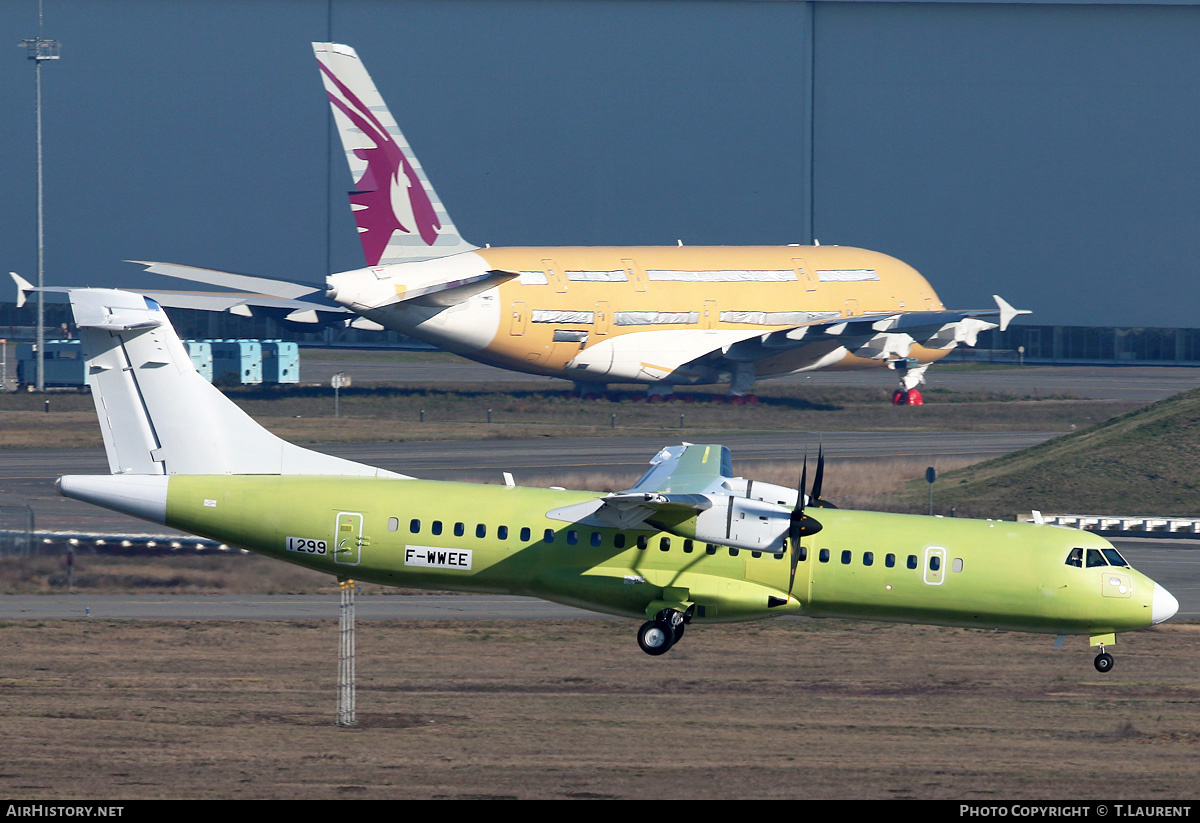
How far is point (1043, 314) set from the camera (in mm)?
107125

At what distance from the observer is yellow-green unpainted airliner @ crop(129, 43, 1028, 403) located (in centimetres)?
6644

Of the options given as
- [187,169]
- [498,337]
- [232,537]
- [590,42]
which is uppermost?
[590,42]

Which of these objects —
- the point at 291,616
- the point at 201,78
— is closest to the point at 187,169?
the point at 201,78

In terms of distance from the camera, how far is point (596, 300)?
7094cm

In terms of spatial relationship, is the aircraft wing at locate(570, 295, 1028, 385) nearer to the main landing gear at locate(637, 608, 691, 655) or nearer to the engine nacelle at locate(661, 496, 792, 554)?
the main landing gear at locate(637, 608, 691, 655)

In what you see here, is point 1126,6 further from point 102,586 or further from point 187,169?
point 102,586

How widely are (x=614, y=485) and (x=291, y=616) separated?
1505 centimetres

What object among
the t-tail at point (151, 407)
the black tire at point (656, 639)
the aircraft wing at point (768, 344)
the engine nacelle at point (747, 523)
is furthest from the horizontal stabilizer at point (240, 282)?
the engine nacelle at point (747, 523)

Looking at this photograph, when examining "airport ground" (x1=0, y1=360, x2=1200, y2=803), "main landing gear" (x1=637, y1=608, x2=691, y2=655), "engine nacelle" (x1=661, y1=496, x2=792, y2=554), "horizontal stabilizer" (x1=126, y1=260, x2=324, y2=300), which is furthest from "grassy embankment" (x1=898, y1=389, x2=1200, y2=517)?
"horizontal stabilizer" (x1=126, y1=260, x2=324, y2=300)

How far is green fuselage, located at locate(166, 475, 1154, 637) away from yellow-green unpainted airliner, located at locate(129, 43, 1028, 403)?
31.9m

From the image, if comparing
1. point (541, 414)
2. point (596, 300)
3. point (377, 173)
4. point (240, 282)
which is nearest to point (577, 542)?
point (377, 173)

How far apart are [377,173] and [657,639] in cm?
3968

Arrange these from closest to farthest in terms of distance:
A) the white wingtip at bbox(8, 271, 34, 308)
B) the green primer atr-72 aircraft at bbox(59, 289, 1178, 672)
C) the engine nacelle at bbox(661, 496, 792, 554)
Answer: the engine nacelle at bbox(661, 496, 792, 554) → the green primer atr-72 aircraft at bbox(59, 289, 1178, 672) → the white wingtip at bbox(8, 271, 34, 308)

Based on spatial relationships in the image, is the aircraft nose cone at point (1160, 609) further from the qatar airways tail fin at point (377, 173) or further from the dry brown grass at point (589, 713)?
the qatar airways tail fin at point (377, 173)
